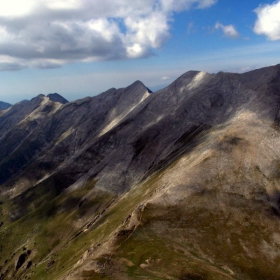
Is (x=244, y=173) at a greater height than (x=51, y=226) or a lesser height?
greater

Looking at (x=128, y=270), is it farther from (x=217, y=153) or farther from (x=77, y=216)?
(x=77, y=216)

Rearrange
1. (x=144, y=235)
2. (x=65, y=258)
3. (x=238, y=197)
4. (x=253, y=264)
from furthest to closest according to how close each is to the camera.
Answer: (x=65, y=258), (x=238, y=197), (x=144, y=235), (x=253, y=264)

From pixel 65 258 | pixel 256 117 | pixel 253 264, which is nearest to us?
pixel 253 264

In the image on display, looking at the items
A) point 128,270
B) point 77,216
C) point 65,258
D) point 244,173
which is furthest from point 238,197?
point 77,216

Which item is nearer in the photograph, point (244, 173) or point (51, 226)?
point (244, 173)

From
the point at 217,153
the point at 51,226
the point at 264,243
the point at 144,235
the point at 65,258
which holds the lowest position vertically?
the point at 51,226

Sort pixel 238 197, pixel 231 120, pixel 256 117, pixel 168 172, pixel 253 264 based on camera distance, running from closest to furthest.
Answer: pixel 253 264, pixel 238 197, pixel 168 172, pixel 256 117, pixel 231 120

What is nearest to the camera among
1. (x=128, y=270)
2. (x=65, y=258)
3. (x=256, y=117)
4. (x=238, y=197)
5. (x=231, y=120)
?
(x=128, y=270)

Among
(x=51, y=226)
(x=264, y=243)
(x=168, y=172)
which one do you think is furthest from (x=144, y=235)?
(x=51, y=226)

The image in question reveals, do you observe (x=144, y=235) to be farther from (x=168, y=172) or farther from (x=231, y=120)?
(x=231, y=120)
